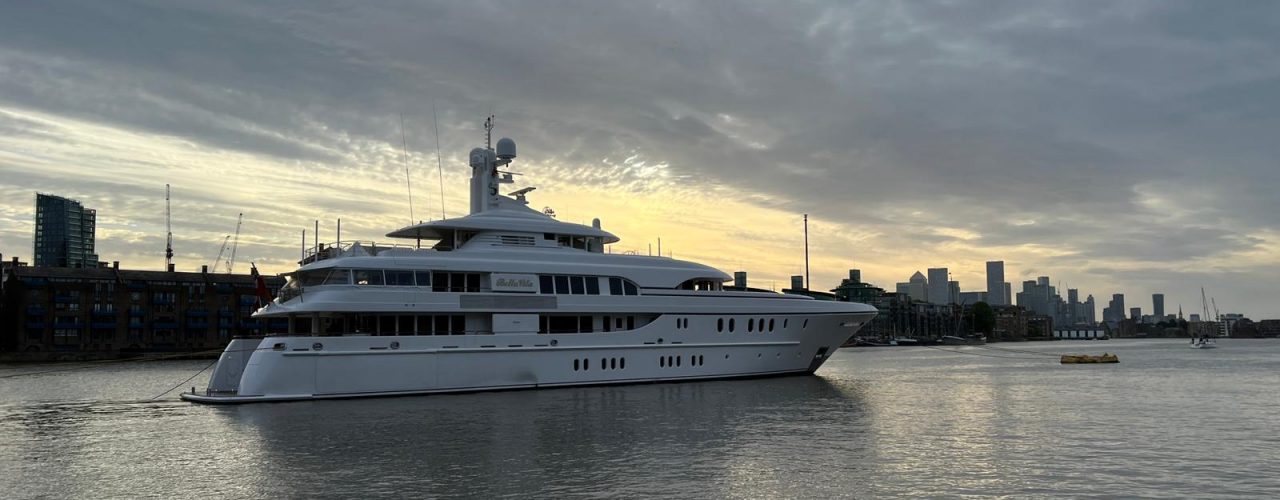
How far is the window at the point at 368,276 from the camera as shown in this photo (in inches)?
1144

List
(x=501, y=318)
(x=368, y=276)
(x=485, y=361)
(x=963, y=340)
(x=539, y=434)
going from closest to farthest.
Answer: (x=539, y=434) → (x=368, y=276) → (x=485, y=361) → (x=501, y=318) → (x=963, y=340)

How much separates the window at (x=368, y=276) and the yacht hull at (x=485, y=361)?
185cm

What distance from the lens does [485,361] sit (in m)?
30.4

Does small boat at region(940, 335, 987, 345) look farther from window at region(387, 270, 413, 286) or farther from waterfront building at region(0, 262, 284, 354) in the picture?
window at region(387, 270, 413, 286)

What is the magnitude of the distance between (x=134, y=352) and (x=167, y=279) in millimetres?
8070

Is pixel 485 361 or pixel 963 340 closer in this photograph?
pixel 485 361

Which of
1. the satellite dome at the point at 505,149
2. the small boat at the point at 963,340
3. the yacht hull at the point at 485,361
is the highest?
the satellite dome at the point at 505,149

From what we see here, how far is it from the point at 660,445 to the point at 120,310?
79203 mm

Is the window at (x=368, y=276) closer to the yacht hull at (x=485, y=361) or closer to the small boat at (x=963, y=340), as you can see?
the yacht hull at (x=485, y=361)

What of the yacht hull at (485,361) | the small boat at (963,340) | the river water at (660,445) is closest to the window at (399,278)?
the yacht hull at (485,361)

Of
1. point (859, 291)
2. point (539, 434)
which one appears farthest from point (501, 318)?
point (859, 291)

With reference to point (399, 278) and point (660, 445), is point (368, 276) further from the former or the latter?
Answer: point (660, 445)

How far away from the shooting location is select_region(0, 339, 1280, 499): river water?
1568cm

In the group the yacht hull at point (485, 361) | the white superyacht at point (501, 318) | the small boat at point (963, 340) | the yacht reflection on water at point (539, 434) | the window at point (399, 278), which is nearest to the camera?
the yacht reflection on water at point (539, 434)
